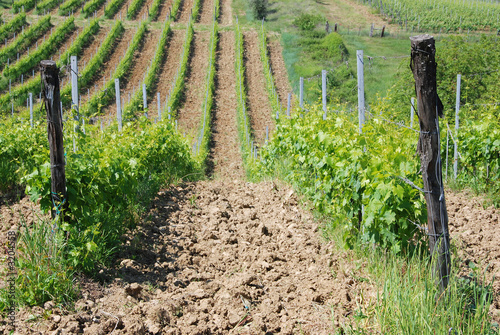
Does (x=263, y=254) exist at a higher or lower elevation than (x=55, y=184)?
lower

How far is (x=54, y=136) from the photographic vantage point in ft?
15.5

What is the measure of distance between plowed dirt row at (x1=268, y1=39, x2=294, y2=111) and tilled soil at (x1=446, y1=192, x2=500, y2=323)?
1854 centimetres

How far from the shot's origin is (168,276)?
16.4ft

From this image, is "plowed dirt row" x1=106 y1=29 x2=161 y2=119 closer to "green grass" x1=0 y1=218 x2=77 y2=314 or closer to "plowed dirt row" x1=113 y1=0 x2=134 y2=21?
"plowed dirt row" x1=113 y1=0 x2=134 y2=21

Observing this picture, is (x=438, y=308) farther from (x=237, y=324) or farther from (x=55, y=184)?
(x=55, y=184)

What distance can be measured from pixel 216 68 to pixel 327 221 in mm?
26748

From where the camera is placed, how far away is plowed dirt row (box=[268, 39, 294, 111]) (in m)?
27.7

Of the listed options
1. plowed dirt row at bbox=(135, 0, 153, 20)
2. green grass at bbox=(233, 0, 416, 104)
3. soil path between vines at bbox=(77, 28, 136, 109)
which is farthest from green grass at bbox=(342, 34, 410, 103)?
plowed dirt row at bbox=(135, 0, 153, 20)

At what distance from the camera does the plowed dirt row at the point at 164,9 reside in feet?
136

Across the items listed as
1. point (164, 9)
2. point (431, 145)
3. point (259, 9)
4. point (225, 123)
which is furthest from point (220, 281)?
point (164, 9)

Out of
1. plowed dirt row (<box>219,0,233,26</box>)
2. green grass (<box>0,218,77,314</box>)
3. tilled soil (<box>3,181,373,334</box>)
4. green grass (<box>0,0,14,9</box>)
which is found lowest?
tilled soil (<box>3,181,373,334</box>)

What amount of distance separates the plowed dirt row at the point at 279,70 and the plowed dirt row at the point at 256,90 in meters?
0.82

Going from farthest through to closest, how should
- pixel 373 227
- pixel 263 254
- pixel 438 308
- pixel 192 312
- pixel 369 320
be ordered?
1. pixel 263 254
2. pixel 373 227
3. pixel 192 312
4. pixel 369 320
5. pixel 438 308

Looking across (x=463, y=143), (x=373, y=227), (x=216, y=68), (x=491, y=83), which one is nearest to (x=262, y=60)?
(x=216, y=68)
